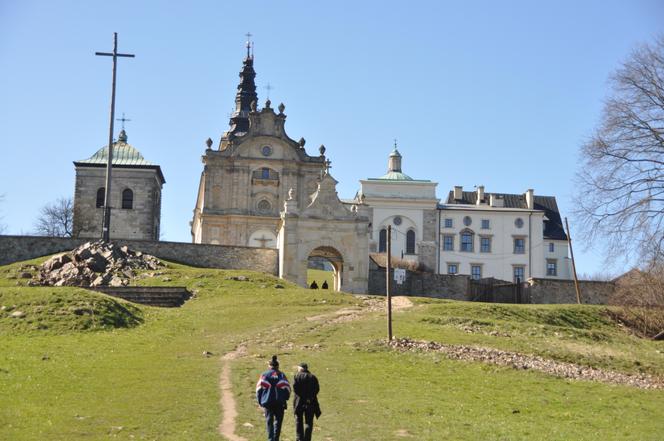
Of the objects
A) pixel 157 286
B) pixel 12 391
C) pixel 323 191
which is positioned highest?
pixel 323 191

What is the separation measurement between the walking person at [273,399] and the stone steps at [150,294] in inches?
1125

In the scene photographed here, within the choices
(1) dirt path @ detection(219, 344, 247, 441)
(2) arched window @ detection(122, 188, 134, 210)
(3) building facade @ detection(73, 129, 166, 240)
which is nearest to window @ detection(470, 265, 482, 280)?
(3) building facade @ detection(73, 129, 166, 240)

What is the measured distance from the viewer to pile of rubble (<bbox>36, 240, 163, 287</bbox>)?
52.5 m

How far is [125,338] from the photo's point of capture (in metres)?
35.9

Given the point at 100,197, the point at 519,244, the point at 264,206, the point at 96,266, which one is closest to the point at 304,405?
the point at 96,266

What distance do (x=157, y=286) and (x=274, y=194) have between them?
3470cm

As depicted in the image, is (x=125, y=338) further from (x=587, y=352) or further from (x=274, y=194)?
(x=274, y=194)

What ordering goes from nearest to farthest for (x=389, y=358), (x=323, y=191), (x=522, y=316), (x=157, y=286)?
(x=389, y=358)
(x=522, y=316)
(x=157, y=286)
(x=323, y=191)

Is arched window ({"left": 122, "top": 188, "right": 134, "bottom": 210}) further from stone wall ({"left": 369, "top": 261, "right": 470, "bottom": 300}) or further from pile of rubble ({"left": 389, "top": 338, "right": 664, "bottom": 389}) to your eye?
pile of rubble ({"left": 389, "top": 338, "right": 664, "bottom": 389})

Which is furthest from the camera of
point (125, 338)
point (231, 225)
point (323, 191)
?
point (231, 225)

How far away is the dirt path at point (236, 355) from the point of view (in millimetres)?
22016

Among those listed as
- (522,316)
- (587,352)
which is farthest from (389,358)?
(522,316)

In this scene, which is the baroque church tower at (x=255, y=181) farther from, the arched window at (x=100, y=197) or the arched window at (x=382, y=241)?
the arched window at (x=382, y=241)

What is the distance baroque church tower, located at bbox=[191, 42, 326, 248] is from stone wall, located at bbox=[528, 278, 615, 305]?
91.6 ft
